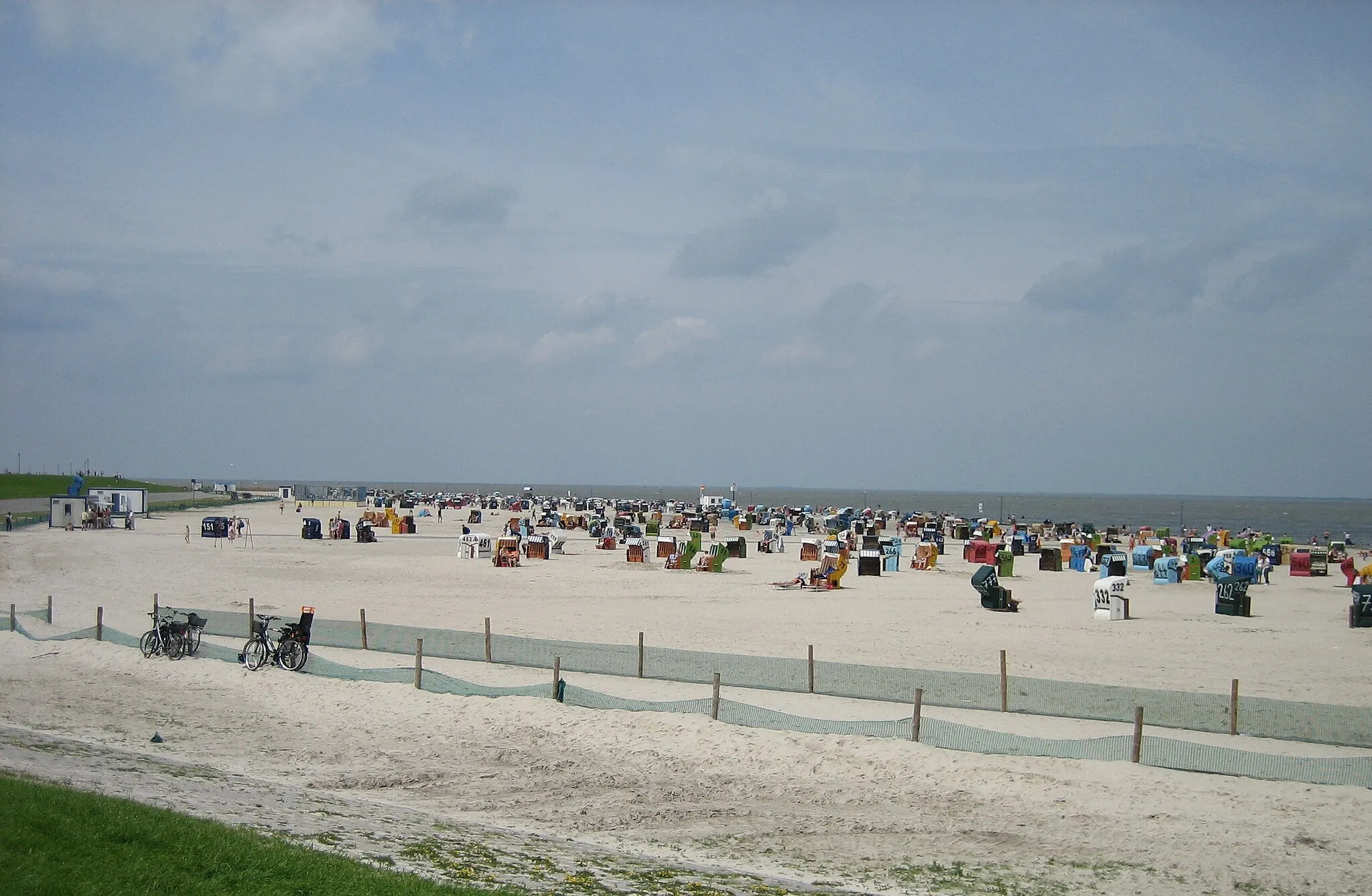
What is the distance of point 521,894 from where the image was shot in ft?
29.3

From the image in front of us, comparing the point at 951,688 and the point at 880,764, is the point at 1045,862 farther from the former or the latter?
the point at 951,688

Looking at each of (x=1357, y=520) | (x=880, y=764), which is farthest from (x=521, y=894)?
(x=1357, y=520)

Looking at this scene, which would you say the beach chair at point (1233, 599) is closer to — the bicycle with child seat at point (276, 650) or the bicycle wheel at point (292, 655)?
the bicycle with child seat at point (276, 650)

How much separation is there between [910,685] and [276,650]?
1144 cm

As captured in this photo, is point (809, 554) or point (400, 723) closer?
point (400, 723)

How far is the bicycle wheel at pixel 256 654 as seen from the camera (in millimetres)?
20156

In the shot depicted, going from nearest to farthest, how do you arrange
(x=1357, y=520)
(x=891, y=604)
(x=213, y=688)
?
1. (x=213, y=688)
2. (x=891, y=604)
3. (x=1357, y=520)

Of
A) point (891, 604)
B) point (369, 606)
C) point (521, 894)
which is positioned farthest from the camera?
point (891, 604)

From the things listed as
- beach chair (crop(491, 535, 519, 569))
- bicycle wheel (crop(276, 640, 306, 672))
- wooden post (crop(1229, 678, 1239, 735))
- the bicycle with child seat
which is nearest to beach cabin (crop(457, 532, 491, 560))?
beach chair (crop(491, 535, 519, 569))

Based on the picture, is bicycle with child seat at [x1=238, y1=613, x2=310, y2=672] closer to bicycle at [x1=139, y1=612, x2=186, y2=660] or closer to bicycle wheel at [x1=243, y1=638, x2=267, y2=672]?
bicycle wheel at [x1=243, y1=638, x2=267, y2=672]

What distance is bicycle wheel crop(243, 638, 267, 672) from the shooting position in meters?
20.2

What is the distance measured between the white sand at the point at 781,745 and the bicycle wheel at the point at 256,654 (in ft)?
0.97

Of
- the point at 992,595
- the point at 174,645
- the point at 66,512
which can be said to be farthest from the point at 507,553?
the point at 66,512

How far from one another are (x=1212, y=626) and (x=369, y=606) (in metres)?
22.6
